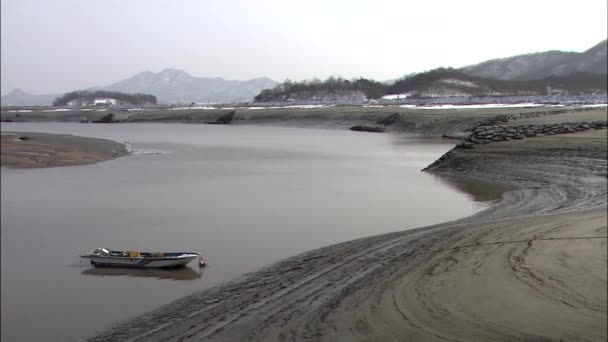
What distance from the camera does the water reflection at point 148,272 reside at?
32.9 ft

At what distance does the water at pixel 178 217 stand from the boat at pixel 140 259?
0.56 ft

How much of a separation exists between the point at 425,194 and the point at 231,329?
42.5 ft

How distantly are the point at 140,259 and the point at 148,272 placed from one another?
303 mm

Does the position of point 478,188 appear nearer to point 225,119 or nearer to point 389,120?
point 389,120

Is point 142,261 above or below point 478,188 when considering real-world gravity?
above

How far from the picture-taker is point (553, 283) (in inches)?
279

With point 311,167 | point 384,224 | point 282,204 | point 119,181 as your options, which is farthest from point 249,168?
point 384,224

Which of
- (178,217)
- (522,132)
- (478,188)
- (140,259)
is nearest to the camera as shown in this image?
(140,259)

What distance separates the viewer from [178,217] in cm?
1486

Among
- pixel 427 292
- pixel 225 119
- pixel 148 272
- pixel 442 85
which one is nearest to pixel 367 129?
pixel 225 119

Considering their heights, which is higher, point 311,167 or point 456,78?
point 456,78

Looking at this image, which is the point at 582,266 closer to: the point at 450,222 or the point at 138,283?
the point at 450,222

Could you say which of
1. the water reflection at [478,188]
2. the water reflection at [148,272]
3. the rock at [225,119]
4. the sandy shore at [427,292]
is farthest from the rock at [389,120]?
the water reflection at [148,272]

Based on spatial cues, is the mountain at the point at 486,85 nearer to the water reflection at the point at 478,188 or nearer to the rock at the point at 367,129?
the rock at the point at 367,129
